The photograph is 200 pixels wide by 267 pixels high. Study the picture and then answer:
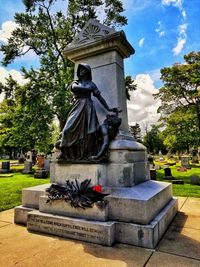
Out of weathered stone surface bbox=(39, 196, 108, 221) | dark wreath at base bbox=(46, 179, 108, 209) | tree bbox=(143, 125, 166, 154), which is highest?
tree bbox=(143, 125, 166, 154)

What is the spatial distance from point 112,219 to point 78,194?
2.29 feet

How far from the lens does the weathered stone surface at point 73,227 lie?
9.96ft

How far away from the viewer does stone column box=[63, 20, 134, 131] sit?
4.67 m

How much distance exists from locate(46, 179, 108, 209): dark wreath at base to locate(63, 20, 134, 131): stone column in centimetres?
154

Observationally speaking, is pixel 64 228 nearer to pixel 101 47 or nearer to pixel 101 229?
pixel 101 229

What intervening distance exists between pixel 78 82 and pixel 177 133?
24883mm

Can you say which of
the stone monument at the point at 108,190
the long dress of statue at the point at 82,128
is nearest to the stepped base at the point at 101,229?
the stone monument at the point at 108,190

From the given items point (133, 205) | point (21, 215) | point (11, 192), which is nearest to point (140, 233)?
point (133, 205)

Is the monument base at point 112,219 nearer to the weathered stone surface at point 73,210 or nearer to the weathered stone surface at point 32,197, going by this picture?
the weathered stone surface at point 73,210

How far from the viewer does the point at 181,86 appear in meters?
28.1

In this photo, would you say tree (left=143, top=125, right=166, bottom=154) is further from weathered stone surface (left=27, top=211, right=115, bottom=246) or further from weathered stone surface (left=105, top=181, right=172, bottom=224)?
weathered stone surface (left=27, top=211, right=115, bottom=246)

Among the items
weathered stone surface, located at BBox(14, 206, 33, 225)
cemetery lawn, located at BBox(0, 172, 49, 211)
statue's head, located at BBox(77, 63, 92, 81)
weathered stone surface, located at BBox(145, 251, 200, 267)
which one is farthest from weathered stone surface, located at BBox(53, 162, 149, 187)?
cemetery lawn, located at BBox(0, 172, 49, 211)

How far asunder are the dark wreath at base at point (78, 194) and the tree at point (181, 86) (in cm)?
2623

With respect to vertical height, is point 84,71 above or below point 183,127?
below
